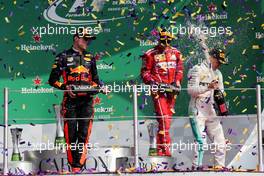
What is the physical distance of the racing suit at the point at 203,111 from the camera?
34.0 ft

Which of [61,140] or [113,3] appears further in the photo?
[113,3]

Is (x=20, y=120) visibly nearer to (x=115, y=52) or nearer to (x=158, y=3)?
(x=115, y=52)

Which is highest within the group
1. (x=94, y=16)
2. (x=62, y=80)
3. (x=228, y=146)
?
(x=94, y=16)

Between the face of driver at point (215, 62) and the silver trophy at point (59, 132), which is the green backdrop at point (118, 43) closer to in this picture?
the face of driver at point (215, 62)

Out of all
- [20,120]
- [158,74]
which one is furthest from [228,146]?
[20,120]

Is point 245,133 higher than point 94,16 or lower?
lower

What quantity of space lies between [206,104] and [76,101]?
178cm

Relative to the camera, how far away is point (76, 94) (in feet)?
33.2

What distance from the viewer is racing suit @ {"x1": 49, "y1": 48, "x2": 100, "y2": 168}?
9859 mm

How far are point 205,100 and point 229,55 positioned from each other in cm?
81

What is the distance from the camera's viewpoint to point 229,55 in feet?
37.2

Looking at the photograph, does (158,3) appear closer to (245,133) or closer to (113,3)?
(113,3)
